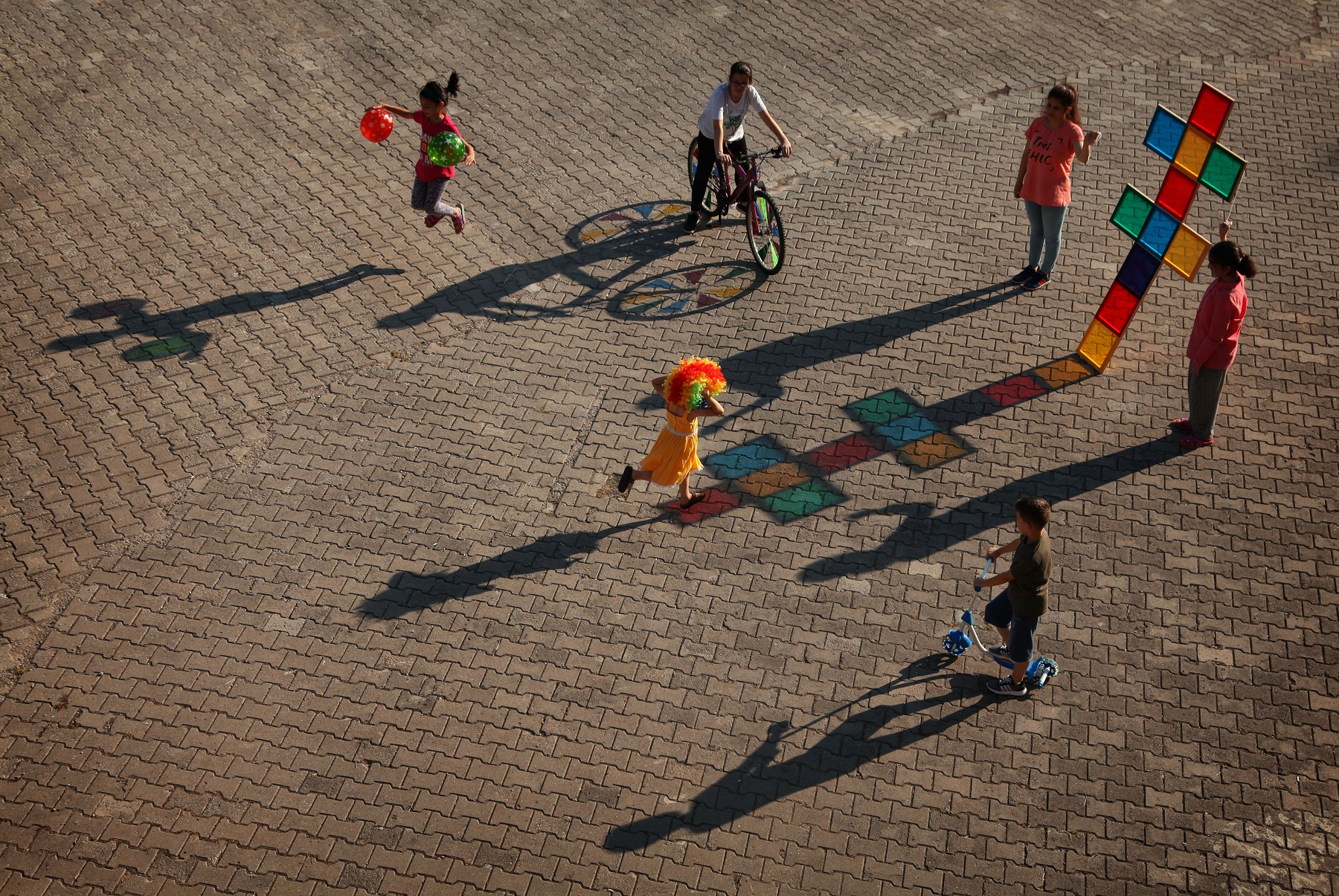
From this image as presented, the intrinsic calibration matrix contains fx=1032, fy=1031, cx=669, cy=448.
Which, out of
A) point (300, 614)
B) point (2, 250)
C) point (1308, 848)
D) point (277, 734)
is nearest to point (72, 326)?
point (2, 250)

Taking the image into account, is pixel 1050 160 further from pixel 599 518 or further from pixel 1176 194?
pixel 599 518

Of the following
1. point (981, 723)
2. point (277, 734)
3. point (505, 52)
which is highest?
point (505, 52)

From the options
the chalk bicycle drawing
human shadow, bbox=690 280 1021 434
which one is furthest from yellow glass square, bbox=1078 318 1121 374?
the chalk bicycle drawing

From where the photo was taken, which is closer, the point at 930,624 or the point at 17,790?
the point at 17,790

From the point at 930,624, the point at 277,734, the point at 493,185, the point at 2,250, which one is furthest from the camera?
the point at 493,185

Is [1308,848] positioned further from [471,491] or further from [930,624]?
[471,491]

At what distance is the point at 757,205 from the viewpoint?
401 inches

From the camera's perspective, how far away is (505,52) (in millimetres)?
13773

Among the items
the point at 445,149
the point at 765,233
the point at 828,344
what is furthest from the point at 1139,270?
the point at 445,149

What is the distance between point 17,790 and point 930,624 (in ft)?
20.0

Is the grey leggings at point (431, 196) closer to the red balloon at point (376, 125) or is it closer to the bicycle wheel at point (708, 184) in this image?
the red balloon at point (376, 125)

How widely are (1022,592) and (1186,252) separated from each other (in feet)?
12.5

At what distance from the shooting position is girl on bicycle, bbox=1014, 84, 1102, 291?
9.23 m

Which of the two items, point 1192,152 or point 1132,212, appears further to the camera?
point 1132,212
